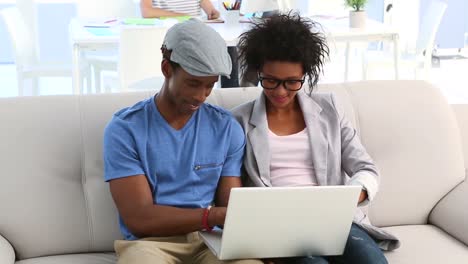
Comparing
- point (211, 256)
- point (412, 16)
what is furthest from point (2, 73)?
point (211, 256)

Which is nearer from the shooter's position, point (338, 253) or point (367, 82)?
point (338, 253)

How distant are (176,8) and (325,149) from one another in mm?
2656

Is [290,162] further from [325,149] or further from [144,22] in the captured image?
[144,22]

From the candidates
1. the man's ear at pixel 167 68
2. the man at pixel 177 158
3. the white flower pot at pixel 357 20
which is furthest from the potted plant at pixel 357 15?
the man's ear at pixel 167 68

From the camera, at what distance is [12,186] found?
7.04 ft

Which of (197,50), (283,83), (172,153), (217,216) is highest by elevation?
(197,50)

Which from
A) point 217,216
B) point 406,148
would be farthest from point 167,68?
point 406,148

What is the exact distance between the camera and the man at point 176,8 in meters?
4.48

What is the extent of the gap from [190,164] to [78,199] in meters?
0.38

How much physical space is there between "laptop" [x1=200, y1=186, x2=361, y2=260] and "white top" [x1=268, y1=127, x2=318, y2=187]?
284mm

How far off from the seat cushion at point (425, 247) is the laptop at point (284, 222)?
0.30 metres

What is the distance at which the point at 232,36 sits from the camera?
3926 millimetres

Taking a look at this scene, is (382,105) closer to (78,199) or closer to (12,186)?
(78,199)

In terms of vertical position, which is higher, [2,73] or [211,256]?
[211,256]
